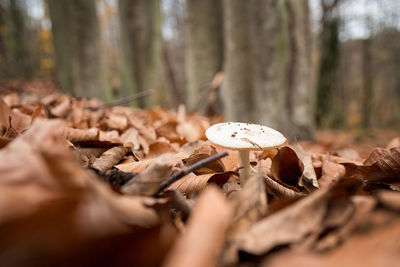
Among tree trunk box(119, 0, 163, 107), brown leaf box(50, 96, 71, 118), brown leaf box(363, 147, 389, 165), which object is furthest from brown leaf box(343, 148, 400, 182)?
tree trunk box(119, 0, 163, 107)

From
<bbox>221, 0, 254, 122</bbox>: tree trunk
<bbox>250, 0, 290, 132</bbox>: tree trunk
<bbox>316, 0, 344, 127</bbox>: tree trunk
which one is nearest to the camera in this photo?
<bbox>250, 0, 290, 132</bbox>: tree trunk

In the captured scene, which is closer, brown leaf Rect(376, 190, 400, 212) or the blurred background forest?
brown leaf Rect(376, 190, 400, 212)

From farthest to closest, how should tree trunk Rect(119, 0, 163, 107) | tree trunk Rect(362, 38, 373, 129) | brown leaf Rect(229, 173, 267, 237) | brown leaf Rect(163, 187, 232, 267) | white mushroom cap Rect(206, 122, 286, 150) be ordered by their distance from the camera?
tree trunk Rect(362, 38, 373, 129) < tree trunk Rect(119, 0, 163, 107) < white mushroom cap Rect(206, 122, 286, 150) < brown leaf Rect(229, 173, 267, 237) < brown leaf Rect(163, 187, 232, 267)

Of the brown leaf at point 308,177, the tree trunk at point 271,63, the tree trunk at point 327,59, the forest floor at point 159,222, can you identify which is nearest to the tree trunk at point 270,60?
the tree trunk at point 271,63

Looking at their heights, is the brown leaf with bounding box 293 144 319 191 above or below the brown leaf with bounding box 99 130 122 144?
below

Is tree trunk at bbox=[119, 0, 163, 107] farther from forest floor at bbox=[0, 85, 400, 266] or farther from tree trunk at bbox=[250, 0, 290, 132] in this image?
forest floor at bbox=[0, 85, 400, 266]

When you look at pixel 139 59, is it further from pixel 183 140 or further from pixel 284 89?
pixel 183 140

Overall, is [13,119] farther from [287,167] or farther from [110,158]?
[287,167]

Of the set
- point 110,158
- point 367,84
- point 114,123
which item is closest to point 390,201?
point 110,158
